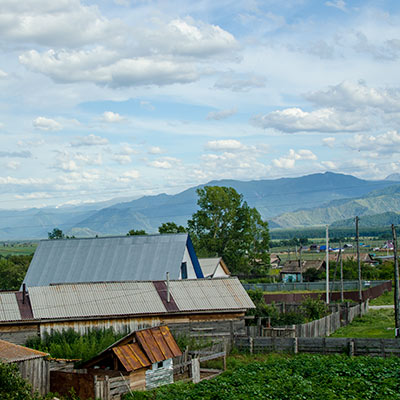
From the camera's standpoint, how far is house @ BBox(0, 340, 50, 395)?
71.6 ft

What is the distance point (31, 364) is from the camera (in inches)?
874

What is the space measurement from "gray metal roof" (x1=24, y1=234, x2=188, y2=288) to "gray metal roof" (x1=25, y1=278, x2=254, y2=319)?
6.52 m

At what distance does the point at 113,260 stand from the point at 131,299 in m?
10.8

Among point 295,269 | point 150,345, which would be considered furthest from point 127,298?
point 295,269

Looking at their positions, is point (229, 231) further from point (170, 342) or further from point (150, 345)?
point (150, 345)

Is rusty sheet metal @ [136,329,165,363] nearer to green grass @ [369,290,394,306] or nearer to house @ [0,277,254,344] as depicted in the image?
house @ [0,277,254,344]

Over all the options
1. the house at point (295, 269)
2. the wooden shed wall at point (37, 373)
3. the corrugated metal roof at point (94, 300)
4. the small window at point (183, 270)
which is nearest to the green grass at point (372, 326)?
the small window at point (183, 270)

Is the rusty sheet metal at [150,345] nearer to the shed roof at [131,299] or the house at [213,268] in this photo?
the shed roof at [131,299]

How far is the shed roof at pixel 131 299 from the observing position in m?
30.2

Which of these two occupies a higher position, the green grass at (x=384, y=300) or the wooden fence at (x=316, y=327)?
the wooden fence at (x=316, y=327)

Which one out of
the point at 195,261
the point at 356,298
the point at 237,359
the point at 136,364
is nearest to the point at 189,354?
the point at 237,359

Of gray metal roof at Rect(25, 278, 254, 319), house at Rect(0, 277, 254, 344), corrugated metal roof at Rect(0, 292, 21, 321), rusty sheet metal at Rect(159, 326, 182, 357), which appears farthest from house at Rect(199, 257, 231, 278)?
rusty sheet metal at Rect(159, 326, 182, 357)

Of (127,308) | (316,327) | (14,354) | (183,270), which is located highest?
(183,270)

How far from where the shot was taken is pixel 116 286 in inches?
1305
